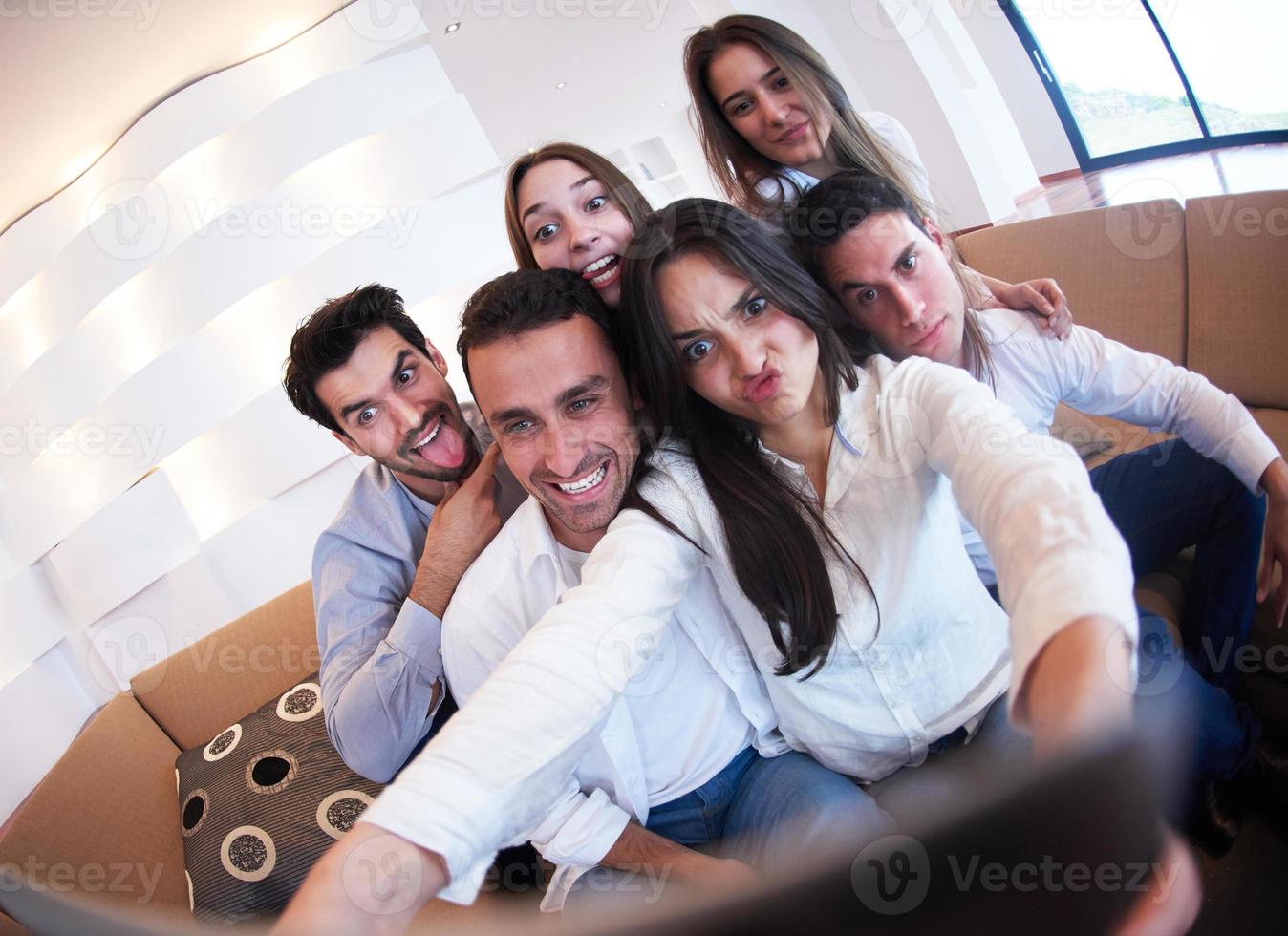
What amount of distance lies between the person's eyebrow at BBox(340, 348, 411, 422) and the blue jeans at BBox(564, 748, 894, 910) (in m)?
0.94

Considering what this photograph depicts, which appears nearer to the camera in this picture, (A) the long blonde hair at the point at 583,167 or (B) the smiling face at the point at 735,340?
(B) the smiling face at the point at 735,340

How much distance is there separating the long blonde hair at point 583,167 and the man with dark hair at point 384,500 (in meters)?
0.31

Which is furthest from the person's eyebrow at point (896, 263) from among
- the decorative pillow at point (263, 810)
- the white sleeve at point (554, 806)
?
the decorative pillow at point (263, 810)

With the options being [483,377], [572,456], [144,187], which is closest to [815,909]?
[572,456]

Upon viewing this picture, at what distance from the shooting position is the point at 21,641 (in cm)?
329

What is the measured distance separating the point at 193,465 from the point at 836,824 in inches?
142

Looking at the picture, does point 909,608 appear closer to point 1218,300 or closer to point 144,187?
point 1218,300

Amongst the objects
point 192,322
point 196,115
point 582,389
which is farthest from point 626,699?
point 196,115

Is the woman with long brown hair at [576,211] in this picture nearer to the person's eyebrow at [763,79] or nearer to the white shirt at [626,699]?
the person's eyebrow at [763,79]

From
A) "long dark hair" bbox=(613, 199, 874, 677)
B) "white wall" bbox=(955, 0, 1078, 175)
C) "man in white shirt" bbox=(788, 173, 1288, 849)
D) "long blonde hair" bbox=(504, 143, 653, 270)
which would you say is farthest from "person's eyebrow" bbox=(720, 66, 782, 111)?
"white wall" bbox=(955, 0, 1078, 175)

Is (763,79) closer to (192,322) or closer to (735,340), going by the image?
(735,340)

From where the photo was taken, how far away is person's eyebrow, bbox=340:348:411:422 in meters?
1.45

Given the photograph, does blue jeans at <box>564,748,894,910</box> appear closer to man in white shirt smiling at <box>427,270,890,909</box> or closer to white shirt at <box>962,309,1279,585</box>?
man in white shirt smiling at <box>427,270,890,909</box>

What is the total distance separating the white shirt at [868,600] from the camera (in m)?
0.57
